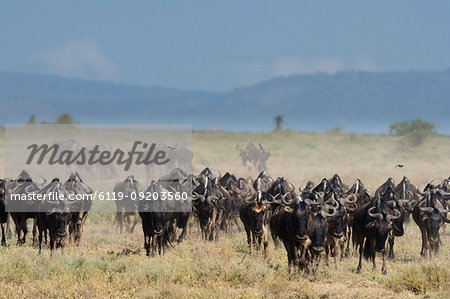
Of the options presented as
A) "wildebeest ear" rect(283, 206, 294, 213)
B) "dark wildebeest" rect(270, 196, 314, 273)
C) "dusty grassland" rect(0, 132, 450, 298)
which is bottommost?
"dusty grassland" rect(0, 132, 450, 298)

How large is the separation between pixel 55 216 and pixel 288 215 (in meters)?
5.67

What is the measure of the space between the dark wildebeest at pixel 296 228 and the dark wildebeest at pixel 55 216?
5.23 metres

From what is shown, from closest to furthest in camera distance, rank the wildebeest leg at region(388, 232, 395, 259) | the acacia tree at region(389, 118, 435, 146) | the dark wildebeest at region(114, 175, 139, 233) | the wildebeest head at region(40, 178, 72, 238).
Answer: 1. the wildebeest head at region(40, 178, 72, 238)
2. the wildebeest leg at region(388, 232, 395, 259)
3. the dark wildebeest at region(114, 175, 139, 233)
4. the acacia tree at region(389, 118, 435, 146)

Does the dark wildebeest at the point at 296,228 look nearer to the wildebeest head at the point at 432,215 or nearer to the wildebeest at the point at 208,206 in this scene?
the wildebeest at the point at 208,206

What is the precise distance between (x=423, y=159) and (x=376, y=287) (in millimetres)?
44056

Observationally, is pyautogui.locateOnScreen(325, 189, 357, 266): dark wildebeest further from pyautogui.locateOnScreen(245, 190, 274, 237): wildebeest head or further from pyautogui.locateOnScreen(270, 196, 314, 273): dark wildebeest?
pyautogui.locateOnScreen(245, 190, 274, 237): wildebeest head

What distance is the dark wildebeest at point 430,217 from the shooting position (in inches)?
664

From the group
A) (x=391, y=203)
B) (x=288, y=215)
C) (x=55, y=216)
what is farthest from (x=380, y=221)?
(x=55, y=216)

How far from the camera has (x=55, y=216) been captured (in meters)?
15.6

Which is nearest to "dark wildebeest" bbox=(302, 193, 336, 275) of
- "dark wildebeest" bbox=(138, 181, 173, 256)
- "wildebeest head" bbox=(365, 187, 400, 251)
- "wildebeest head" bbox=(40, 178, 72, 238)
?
"wildebeest head" bbox=(365, 187, 400, 251)

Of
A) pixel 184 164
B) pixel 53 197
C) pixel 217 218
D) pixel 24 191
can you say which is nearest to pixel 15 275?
pixel 53 197

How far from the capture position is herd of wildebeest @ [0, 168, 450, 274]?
1414cm

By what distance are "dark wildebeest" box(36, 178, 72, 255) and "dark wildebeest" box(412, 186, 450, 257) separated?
910 cm

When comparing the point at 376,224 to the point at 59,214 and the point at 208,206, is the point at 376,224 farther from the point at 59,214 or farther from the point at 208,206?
the point at 59,214
